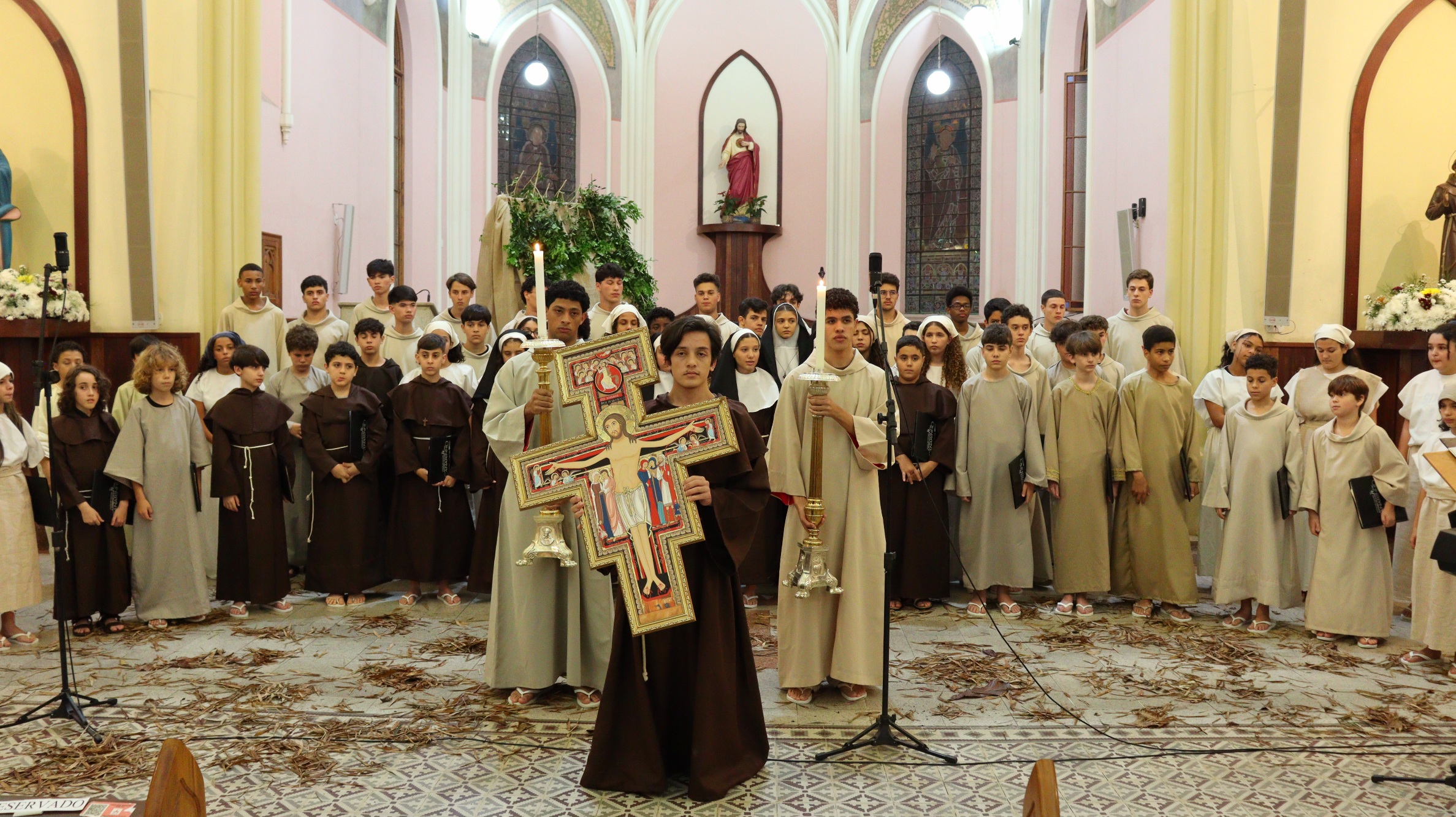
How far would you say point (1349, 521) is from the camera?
6.09m

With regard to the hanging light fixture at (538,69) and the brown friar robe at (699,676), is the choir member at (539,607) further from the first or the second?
the hanging light fixture at (538,69)

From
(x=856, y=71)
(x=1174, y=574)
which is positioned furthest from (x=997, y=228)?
(x=1174, y=574)

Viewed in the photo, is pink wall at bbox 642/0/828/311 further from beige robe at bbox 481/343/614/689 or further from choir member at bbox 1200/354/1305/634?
beige robe at bbox 481/343/614/689

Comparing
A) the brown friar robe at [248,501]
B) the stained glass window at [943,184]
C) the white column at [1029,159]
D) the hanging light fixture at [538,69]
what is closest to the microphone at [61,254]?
the brown friar robe at [248,501]

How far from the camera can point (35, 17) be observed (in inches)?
342

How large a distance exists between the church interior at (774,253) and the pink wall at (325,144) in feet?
0.18

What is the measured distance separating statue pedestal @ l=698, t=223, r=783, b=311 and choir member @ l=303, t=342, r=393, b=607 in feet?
32.7

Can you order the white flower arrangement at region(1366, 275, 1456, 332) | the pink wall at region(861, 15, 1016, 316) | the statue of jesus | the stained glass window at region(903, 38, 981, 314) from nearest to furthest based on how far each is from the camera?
the white flower arrangement at region(1366, 275, 1456, 332)
the pink wall at region(861, 15, 1016, 316)
the stained glass window at region(903, 38, 981, 314)
the statue of jesus

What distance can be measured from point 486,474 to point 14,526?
8.01 ft

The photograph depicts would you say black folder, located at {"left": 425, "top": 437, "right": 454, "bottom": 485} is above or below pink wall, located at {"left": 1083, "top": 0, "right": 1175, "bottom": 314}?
below

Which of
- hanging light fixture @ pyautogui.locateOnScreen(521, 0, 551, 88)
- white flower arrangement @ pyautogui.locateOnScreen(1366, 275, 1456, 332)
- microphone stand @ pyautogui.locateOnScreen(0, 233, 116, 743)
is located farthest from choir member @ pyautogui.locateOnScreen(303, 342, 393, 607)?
hanging light fixture @ pyautogui.locateOnScreen(521, 0, 551, 88)

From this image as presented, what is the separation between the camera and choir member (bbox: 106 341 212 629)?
6.25m

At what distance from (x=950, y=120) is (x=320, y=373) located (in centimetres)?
1115

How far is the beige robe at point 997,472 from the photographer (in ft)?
22.2
